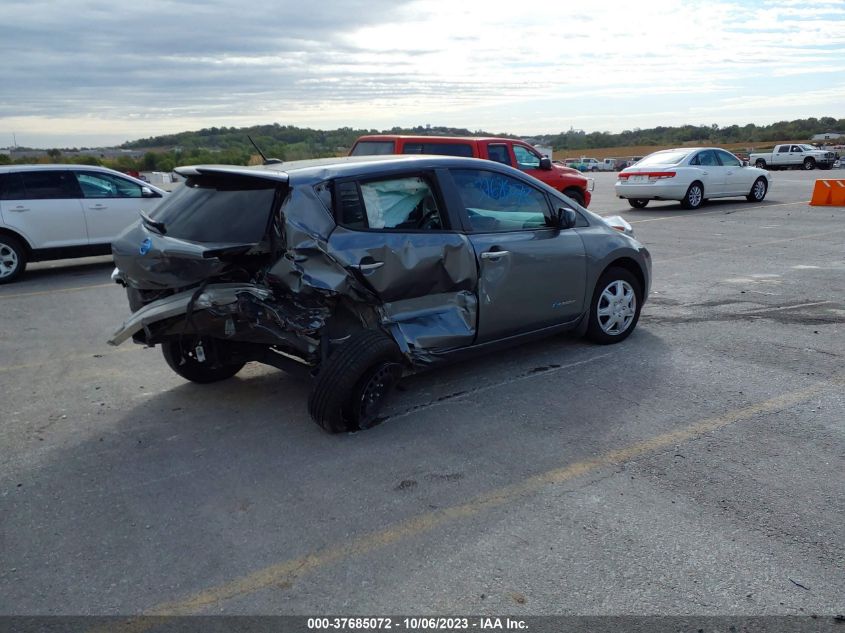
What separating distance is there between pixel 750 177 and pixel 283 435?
18.6m

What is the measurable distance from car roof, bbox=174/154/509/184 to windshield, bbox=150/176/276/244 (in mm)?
74

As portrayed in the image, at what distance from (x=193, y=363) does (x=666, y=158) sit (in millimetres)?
16138

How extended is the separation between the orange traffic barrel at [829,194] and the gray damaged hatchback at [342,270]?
1594 centimetres

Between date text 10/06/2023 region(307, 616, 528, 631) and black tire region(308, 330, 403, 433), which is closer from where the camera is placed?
date text 10/06/2023 region(307, 616, 528, 631)

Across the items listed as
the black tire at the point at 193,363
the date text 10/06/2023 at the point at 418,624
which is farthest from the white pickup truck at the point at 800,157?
the date text 10/06/2023 at the point at 418,624

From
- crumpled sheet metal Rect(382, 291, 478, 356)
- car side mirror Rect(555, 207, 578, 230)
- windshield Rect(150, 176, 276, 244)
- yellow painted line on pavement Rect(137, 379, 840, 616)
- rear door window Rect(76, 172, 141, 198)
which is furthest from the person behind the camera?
rear door window Rect(76, 172, 141, 198)

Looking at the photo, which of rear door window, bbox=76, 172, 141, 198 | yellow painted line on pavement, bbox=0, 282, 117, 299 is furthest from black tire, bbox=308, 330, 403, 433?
rear door window, bbox=76, 172, 141, 198

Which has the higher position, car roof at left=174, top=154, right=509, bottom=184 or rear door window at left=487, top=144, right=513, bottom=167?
car roof at left=174, top=154, right=509, bottom=184

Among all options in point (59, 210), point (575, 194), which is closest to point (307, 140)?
point (575, 194)

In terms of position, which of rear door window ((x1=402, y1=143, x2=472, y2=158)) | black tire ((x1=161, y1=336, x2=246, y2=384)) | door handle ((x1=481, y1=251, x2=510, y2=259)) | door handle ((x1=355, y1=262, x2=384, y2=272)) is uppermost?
rear door window ((x1=402, y1=143, x2=472, y2=158))

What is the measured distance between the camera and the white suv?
11469mm

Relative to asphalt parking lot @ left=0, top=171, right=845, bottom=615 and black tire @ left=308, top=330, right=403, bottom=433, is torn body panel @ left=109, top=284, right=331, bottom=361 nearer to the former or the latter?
black tire @ left=308, top=330, right=403, bottom=433

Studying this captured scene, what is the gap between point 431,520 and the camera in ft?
12.6

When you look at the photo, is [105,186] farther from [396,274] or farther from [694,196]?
[694,196]
